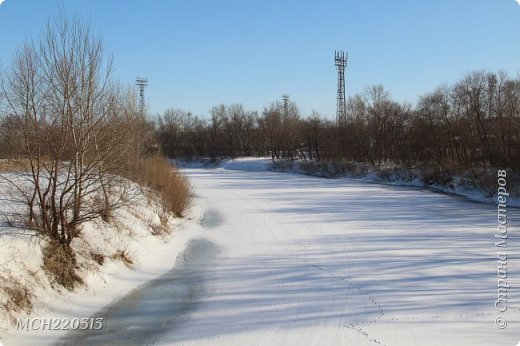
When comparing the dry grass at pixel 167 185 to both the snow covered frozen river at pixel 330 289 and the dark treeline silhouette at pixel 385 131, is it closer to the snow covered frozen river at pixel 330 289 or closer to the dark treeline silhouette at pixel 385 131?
the snow covered frozen river at pixel 330 289

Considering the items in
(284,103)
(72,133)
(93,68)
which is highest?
(284,103)

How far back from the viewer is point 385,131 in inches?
1806

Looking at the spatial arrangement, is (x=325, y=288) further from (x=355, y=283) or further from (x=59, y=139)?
(x=59, y=139)

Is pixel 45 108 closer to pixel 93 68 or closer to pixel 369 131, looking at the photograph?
pixel 93 68

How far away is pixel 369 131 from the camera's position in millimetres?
47281

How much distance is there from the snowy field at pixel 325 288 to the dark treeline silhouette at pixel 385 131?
1554 centimetres

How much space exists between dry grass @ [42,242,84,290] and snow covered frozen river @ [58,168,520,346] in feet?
3.24

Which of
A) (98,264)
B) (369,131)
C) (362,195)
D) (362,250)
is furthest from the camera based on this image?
(369,131)

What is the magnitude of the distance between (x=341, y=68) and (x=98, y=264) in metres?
54.7

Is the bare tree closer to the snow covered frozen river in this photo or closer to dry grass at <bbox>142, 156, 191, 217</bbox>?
the snow covered frozen river

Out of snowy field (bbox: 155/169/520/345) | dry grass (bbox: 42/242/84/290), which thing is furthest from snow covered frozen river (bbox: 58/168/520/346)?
dry grass (bbox: 42/242/84/290)

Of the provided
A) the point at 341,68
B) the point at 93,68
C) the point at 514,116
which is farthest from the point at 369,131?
the point at 93,68

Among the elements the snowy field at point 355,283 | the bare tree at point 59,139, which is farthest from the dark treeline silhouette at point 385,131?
the bare tree at point 59,139

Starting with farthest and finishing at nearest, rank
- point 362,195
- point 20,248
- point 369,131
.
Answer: point 369,131, point 362,195, point 20,248
